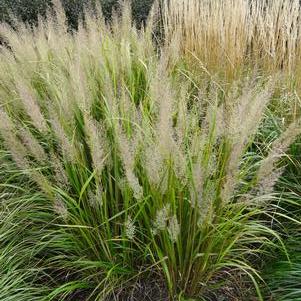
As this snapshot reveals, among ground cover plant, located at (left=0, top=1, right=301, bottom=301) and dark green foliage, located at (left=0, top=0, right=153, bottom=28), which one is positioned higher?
Answer: ground cover plant, located at (left=0, top=1, right=301, bottom=301)

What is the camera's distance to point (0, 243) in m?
2.48

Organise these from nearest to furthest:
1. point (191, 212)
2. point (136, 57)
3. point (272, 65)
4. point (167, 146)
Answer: point (167, 146) < point (191, 212) < point (136, 57) < point (272, 65)

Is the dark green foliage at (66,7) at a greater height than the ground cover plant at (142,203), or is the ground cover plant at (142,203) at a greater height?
the ground cover plant at (142,203)

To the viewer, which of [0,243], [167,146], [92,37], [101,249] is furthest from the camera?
[92,37]

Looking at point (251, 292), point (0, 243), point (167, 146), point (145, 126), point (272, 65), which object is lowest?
point (251, 292)

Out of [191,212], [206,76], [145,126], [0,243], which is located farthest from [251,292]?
[206,76]

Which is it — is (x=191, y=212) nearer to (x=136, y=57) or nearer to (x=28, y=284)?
(x=28, y=284)

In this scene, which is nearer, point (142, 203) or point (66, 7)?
point (142, 203)

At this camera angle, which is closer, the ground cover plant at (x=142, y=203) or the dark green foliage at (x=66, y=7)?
the ground cover plant at (x=142, y=203)

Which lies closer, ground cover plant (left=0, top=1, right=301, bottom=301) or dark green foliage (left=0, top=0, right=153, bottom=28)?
ground cover plant (left=0, top=1, right=301, bottom=301)

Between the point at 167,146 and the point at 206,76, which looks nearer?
the point at 167,146

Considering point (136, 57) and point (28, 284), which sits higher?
point (136, 57)

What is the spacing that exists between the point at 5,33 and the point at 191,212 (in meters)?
2.32

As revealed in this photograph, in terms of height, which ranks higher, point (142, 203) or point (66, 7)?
point (142, 203)
